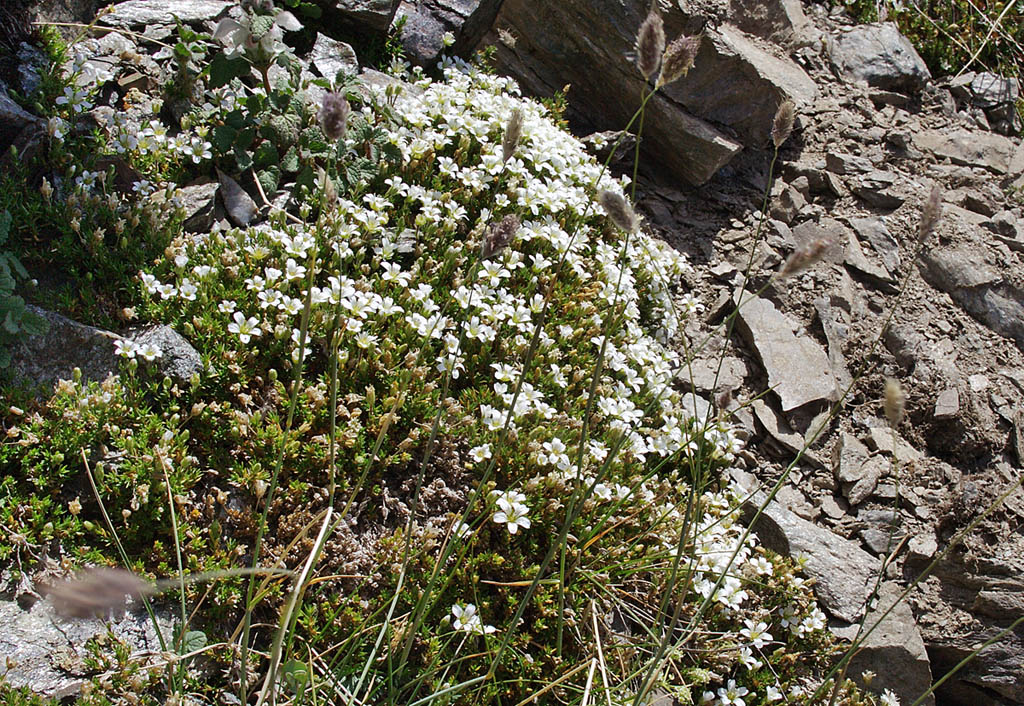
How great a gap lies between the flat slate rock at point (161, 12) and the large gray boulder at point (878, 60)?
547 centimetres

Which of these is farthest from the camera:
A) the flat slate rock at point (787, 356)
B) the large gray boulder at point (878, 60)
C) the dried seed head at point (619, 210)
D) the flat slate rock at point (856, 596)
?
the large gray boulder at point (878, 60)

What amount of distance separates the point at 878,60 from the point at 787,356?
3.85 metres

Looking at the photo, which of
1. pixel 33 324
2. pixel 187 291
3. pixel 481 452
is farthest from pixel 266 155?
pixel 481 452

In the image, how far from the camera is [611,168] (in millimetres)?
6324

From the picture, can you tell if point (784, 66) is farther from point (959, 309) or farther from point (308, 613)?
point (308, 613)

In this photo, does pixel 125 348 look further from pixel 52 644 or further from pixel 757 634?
pixel 757 634

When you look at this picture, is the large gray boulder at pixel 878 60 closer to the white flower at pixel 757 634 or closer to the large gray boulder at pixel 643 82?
the large gray boulder at pixel 643 82

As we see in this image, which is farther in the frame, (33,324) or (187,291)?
(187,291)

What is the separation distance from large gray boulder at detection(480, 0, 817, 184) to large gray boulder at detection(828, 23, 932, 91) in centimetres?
88

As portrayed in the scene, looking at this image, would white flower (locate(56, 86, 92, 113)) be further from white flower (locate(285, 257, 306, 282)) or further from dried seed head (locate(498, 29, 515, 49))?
dried seed head (locate(498, 29, 515, 49))

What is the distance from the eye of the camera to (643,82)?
635 cm

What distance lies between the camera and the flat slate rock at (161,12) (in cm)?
504

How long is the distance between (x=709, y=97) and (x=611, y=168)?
100cm

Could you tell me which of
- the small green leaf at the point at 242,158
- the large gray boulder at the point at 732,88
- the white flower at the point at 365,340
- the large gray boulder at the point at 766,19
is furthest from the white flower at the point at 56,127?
the large gray boulder at the point at 766,19
